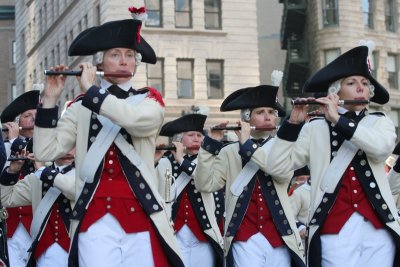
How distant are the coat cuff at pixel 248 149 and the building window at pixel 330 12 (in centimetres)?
4338

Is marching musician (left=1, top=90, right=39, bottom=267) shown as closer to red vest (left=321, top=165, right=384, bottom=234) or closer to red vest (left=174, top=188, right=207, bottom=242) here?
red vest (left=174, top=188, right=207, bottom=242)

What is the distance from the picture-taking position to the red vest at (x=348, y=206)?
11.1 m

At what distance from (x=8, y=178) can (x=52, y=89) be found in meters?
4.35

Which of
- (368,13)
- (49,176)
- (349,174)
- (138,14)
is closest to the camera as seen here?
(138,14)

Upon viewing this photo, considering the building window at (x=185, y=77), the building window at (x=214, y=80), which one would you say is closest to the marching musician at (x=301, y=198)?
the building window at (x=185, y=77)

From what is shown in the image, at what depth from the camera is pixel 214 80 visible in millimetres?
56562

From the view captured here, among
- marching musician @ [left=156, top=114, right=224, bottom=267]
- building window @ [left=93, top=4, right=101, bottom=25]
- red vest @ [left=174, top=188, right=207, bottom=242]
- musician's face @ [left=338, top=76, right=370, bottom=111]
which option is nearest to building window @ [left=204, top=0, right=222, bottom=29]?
building window @ [left=93, top=4, right=101, bottom=25]

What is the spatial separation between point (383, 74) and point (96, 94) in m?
47.4

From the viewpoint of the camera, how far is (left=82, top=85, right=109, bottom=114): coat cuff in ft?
32.4

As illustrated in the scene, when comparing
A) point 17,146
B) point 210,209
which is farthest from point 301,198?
point 17,146

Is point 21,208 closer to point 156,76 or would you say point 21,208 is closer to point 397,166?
point 397,166

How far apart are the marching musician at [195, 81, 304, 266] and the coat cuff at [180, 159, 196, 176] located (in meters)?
2.83

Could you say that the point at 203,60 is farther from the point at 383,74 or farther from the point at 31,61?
the point at 31,61

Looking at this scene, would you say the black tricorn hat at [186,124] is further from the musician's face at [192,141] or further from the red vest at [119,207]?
the red vest at [119,207]
